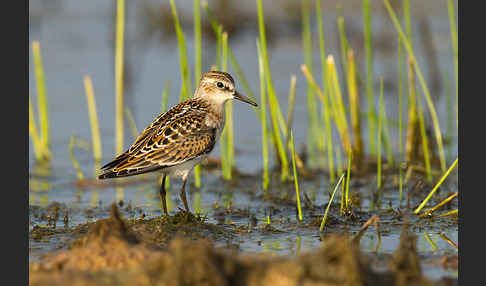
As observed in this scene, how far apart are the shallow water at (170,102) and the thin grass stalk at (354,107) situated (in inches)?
28.0

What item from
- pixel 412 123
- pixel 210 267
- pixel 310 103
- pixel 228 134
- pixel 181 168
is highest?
pixel 310 103

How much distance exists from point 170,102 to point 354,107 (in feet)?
17.2

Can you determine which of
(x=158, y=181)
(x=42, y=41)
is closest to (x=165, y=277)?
(x=158, y=181)

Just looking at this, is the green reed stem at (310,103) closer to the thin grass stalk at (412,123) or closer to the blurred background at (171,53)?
the blurred background at (171,53)

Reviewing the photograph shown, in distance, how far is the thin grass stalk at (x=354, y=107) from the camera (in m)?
11.5

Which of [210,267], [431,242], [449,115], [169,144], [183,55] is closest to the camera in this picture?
[210,267]

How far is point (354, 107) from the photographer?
470 inches

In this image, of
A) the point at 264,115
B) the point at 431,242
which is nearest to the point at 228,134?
the point at 264,115

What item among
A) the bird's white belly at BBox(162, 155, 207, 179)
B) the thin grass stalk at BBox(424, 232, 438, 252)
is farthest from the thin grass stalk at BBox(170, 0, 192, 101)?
the thin grass stalk at BBox(424, 232, 438, 252)

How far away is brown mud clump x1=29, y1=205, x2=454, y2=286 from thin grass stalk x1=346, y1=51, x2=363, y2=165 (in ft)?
16.1

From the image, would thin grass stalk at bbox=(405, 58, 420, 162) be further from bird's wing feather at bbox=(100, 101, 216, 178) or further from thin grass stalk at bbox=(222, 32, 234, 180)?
bird's wing feather at bbox=(100, 101, 216, 178)

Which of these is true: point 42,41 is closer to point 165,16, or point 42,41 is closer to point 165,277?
point 165,16

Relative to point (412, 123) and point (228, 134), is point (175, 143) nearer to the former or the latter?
point (228, 134)

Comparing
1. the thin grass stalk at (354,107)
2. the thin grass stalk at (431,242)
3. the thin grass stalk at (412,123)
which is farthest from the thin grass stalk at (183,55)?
the thin grass stalk at (431,242)
